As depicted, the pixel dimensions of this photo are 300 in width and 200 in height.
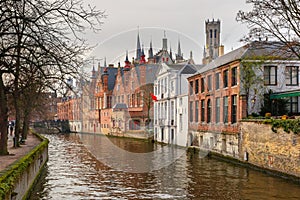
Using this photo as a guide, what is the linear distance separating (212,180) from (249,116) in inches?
361

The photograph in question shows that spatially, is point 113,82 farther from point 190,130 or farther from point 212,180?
point 212,180

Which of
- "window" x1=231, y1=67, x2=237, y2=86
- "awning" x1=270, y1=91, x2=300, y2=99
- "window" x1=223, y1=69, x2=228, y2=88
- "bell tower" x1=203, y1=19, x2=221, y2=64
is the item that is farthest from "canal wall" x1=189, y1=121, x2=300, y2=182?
"bell tower" x1=203, y1=19, x2=221, y2=64

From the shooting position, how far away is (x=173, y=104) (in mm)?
48281

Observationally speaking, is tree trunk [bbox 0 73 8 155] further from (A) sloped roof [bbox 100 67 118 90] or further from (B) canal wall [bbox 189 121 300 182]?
(A) sloped roof [bbox 100 67 118 90]

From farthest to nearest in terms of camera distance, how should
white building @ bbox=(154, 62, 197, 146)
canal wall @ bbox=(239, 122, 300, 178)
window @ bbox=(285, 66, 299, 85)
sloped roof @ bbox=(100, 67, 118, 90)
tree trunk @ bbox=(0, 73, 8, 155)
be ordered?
sloped roof @ bbox=(100, 67, 118, 90) → white building @ bbox=(154, 62, 197, 146) → window @ bbox=(285, 66, 299, 85) → tree trunk @ bbox=(0, 73, 8, 155) → canal wall @ bbox=(239, 122, 300, 178)

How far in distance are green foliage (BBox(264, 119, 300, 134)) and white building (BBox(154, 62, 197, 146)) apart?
18.6 m

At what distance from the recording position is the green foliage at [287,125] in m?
21.5

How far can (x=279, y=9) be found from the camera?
73.8 feet

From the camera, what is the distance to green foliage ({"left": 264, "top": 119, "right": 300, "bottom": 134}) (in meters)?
21.5

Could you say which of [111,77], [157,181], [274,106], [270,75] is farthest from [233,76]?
[111,77]

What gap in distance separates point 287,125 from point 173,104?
86.3 ft

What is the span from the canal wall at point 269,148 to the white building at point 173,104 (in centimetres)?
1433

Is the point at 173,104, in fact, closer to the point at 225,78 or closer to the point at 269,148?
the point at 225,78

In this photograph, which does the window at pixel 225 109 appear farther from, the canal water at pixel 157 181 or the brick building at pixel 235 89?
the canal water at pixel 157 181
